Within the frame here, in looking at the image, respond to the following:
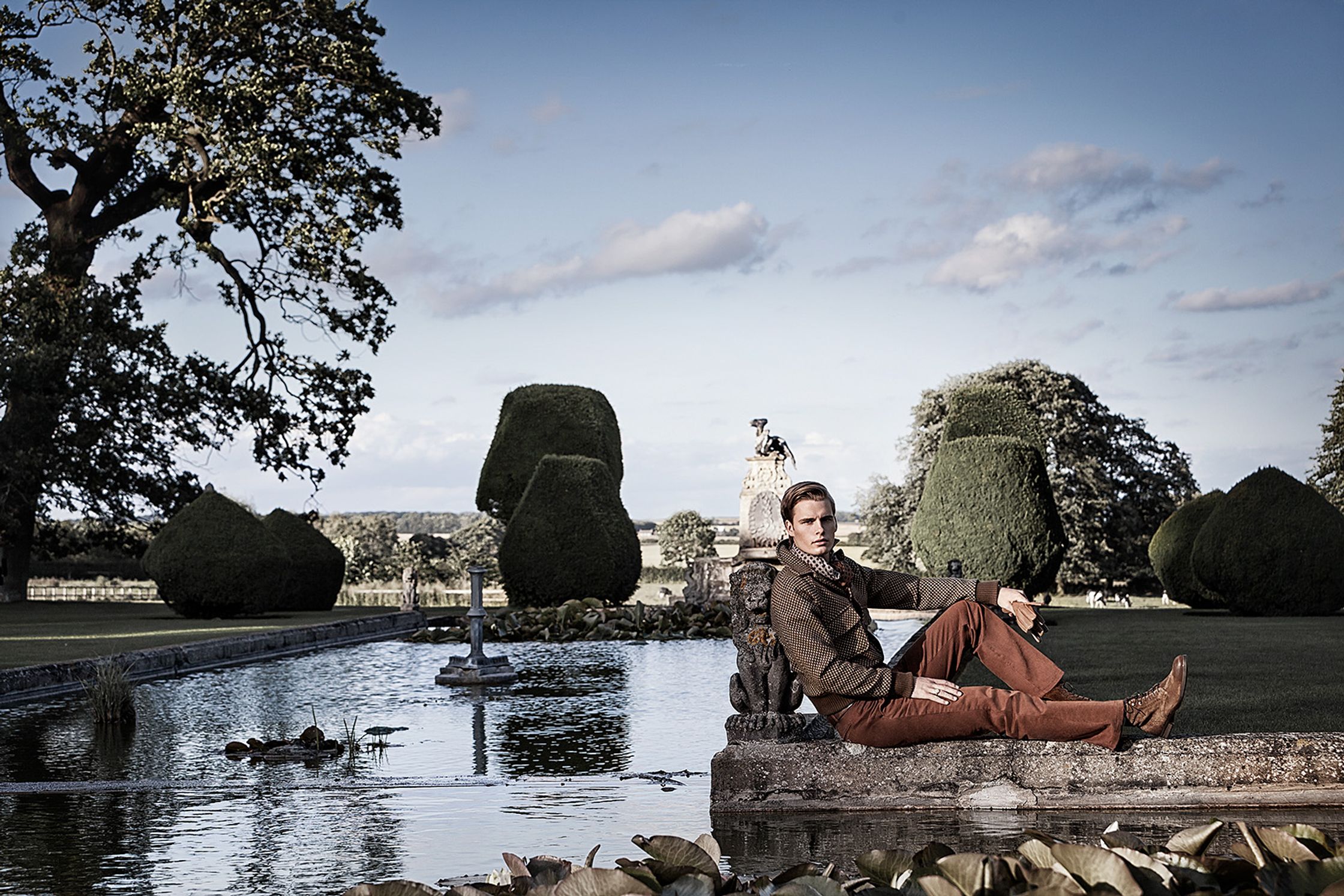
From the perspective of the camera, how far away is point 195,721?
9648 millimetres

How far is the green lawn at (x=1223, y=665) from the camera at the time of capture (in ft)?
26.4

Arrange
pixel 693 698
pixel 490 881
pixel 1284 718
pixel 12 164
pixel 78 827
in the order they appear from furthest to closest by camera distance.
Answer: pixel 12 164 < pixel 693 698 < pixel 1284 718 < pixel 78 827 < pixel 490 881

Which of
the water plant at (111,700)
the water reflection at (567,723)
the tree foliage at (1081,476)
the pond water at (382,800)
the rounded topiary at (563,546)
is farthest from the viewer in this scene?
the tree foliage at (1081,476)

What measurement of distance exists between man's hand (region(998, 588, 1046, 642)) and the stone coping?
7.44 m

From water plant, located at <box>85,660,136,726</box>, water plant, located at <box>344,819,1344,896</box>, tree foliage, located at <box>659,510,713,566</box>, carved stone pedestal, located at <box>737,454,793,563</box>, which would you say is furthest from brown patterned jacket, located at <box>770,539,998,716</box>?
tree foliage, located at <box>659,510,713,566</box>

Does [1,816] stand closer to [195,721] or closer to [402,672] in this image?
[195,721]

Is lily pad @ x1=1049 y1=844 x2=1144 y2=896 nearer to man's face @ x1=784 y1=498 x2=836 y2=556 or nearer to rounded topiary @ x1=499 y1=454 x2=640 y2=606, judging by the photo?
man's face @ x1=784 y1=498 x2=836 y2=556

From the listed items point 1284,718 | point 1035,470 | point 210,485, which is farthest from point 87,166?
point 1284,718

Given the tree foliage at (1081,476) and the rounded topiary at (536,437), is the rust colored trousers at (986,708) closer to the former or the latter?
→ the rounded topiary at (536,437)

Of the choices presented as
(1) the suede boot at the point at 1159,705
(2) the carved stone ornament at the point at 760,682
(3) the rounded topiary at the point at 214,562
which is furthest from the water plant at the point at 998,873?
(3) the rounded topiary at the point at 214,562

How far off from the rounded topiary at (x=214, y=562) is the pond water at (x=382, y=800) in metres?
10.2

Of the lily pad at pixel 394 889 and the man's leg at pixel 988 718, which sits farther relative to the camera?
the man's leg at pixel 988 718

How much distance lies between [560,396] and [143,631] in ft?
56.3

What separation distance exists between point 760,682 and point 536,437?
27.4 meters
